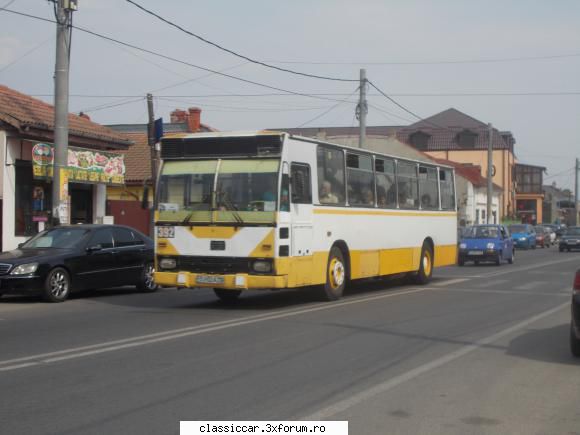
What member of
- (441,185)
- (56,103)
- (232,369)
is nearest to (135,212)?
(56,103)

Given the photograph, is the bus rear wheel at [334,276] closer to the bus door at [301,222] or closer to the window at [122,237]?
the bus door at [301,222]

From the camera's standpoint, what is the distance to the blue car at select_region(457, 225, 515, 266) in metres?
30.8

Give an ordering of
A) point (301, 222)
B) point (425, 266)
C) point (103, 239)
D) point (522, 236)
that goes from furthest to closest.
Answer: point (522, 236)
point (425, 266)
point (103, 239)
point (301, 222)

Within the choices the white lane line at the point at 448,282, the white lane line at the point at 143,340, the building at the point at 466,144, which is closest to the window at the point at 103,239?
the white lane line at the point at 143,340

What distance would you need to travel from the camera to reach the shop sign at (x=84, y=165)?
882 inches

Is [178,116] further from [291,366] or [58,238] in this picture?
[291,366]

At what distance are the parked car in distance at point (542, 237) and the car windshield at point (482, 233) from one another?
972 inches

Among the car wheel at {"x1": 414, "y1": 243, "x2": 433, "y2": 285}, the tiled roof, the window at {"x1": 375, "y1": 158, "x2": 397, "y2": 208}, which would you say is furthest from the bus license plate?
the tiled roof

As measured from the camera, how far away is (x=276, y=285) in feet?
43.1

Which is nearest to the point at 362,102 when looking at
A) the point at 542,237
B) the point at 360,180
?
the point at 360,180

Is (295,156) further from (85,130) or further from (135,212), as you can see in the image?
(135,212)

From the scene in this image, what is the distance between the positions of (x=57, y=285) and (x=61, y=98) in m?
6.11

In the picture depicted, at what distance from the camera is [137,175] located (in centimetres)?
3853

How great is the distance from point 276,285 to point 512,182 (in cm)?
7841
